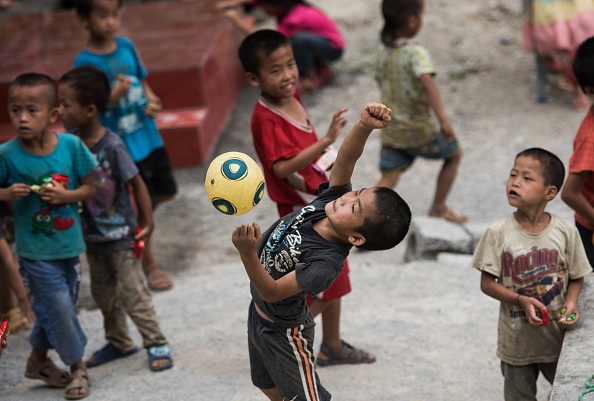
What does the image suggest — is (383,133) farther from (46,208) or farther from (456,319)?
(46,208)

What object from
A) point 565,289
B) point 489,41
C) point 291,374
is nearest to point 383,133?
point 565,289

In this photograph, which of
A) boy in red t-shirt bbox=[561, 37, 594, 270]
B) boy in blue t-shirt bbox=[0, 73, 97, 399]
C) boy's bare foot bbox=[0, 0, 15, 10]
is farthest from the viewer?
boy's bare foot bbox=[0, 0, 15, 10]

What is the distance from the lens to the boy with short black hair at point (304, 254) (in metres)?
2.96

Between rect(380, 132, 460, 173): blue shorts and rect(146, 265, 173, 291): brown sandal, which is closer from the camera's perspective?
rect(146, 265, 173, 291): brown sandal

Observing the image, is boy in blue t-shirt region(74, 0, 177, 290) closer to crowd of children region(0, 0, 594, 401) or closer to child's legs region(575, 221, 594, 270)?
crowd of children region(0, 0, 594, 401)

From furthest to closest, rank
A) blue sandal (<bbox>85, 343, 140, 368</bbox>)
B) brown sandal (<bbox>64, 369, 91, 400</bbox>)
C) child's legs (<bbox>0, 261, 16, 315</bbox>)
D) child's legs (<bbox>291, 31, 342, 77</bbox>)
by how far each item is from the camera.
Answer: child's legs (<bbox>291, 31, 342, 77</bbox>) → child's legs (<bbox>0, 261, 16, 315</bbox>) → blue sandal (<bbox>85, 343, 140, 368</bbox>) → brown sandal (<bbox>64, 369, 91, 400</bbox>)

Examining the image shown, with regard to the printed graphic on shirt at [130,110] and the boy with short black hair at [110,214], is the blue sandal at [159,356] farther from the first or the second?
the printed graphic on shirt at [130,110]

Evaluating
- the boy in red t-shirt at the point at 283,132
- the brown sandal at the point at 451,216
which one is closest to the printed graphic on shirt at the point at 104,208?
the boy in red t-shirt at the point at 283,132

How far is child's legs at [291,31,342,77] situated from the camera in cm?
850

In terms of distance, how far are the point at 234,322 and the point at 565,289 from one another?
1.95 m

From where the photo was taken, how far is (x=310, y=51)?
8570 mm

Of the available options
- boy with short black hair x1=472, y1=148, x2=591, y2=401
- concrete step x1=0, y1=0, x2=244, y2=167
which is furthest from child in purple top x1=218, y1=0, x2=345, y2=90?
boy with short black hair x1=472, y1=148, x2=591, y2=401

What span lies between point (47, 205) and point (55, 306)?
17.8 inches

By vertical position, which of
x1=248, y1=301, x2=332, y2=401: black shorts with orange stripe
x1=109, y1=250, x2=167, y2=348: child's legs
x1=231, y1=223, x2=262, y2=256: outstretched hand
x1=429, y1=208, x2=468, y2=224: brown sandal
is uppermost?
x1=231, y1=223, x2=262, y2=256: outstretched hand
